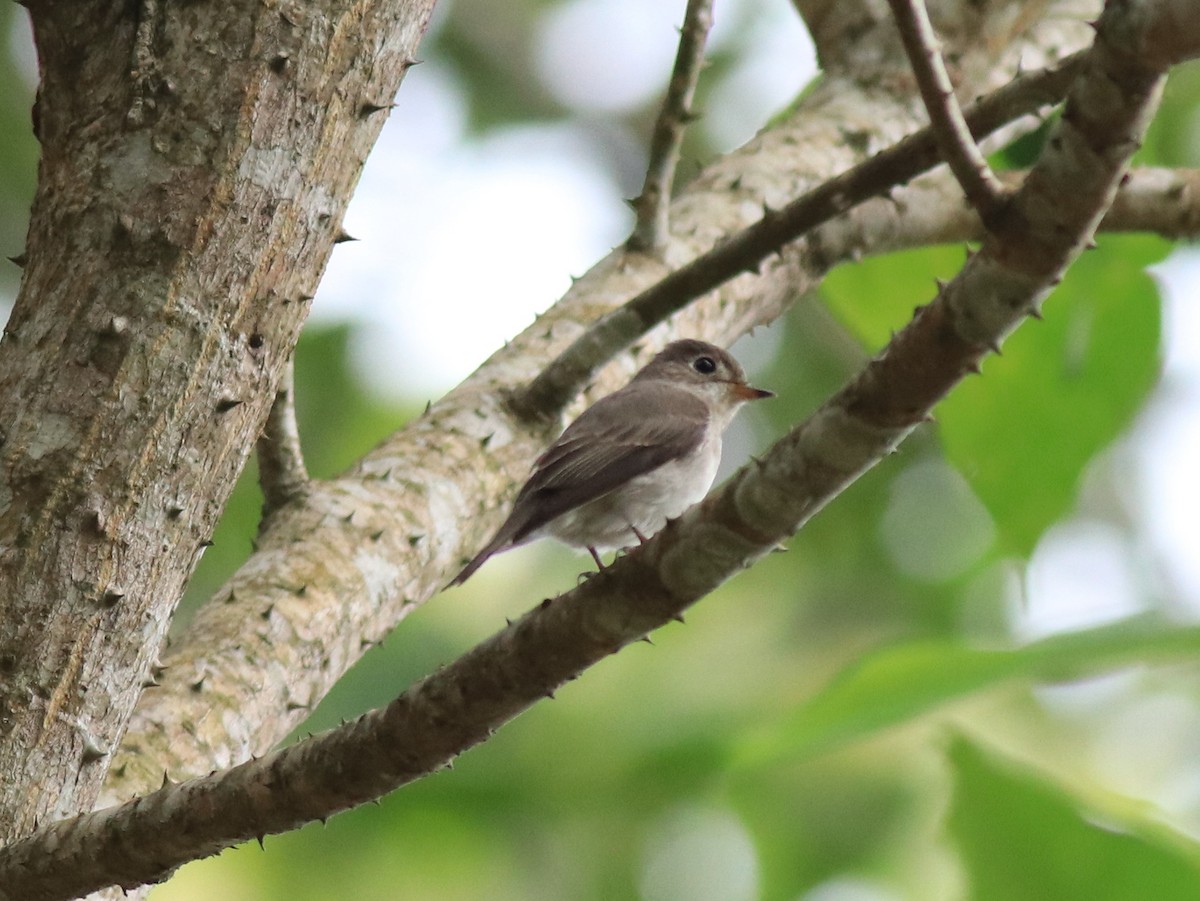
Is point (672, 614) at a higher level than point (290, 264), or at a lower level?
lower

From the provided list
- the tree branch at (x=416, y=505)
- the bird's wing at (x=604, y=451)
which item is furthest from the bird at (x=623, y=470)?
the tree branch at (x=416, y=505)

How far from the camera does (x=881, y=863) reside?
21.8 ft

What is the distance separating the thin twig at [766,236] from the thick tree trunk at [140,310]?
3.31 ft

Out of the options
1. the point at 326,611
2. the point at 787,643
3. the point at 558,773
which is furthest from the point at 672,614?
the point at 787,643

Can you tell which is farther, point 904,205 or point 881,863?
point 881,863

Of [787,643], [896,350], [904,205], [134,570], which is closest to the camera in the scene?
[896,350]

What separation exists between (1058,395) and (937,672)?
1.08 metres

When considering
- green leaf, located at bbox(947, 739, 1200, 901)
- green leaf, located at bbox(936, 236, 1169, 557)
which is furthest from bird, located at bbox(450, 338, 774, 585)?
green leaf, located at bbox(947, 739, 1200, 901)

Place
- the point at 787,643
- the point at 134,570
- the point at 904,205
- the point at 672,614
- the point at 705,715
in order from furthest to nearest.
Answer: the point at 787,643 < the point at 705,715 < the point at 904,205 < the point at 134,570 < the point at 672,614

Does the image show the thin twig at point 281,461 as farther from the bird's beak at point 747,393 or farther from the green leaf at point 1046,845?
the bird's beak at point 747,393

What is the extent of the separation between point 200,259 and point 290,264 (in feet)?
0.53

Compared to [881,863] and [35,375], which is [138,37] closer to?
[35,375]

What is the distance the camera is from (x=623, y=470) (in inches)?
194

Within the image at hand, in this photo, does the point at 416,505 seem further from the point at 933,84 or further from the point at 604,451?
the point at 933,84
